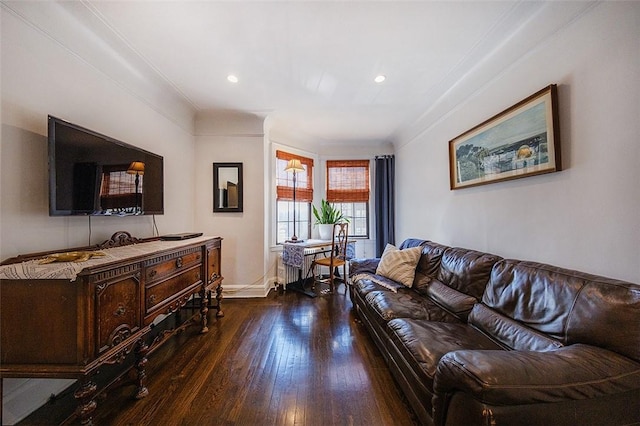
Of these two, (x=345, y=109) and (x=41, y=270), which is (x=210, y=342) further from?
(x=345, y=109)

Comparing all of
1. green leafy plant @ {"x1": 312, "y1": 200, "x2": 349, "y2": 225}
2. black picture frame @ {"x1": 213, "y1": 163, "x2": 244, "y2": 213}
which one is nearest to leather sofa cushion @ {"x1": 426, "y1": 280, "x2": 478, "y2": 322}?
green leafy plant @ {"x1": 312, "y1": 200, "x2": 349, "y2": 225}

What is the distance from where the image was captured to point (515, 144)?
1895 mm

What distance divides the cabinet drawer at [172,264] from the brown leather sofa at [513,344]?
70.6 inches

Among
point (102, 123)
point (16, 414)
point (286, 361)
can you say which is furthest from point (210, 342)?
point (102, 123)

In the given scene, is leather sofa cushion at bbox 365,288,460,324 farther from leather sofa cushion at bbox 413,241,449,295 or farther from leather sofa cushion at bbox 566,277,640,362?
leather sofa cushion at bbox 566,277,640,362

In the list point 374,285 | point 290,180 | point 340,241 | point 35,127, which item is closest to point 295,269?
point 340,241

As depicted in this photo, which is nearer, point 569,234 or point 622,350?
point 622,350

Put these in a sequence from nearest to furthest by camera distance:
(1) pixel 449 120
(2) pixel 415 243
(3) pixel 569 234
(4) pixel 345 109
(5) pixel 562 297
Result: (5) pixel 562 297, (3) pixel 569 234, (1) pixel 449 120, (2) pixel 415 243, (4) pixel 345 109

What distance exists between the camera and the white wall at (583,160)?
1.26 meters

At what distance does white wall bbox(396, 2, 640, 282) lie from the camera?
1265 millimetres

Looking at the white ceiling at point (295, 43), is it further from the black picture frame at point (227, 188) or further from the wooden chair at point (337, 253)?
the wooden chair at point (337, 253)

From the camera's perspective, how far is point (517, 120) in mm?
1865

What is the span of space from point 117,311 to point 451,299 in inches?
97.1

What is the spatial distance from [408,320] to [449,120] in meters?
2.41
